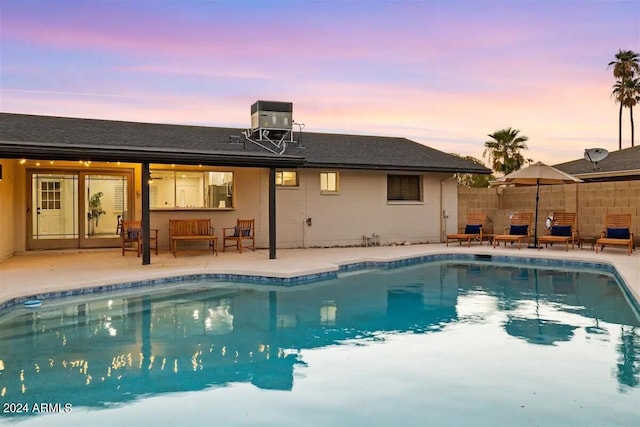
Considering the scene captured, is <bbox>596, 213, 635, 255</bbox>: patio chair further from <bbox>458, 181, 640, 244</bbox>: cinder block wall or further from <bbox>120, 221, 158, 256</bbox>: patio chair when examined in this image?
<bbox>120, 221, 158, 256</bbox>: patio chair

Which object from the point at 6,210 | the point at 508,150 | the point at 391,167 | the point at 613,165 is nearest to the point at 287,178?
the point at 391,167

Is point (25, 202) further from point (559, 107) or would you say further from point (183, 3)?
point (559, 107)

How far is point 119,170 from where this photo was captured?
44.3ft

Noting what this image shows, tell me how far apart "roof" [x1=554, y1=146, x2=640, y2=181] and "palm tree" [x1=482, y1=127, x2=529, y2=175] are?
27.0 feet

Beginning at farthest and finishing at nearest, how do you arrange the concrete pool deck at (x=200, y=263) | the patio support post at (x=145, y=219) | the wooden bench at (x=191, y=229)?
1. the wooden bench at (x=191, y=229)
2. the patio support post at (x=145, y=219)
3. the concrete pool deck at (x=200, y=263)

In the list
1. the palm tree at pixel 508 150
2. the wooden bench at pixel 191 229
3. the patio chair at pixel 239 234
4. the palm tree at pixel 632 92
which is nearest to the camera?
the wooden bench at pixel 191 229

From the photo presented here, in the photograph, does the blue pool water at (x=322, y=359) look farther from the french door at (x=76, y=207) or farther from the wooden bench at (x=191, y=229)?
the french door at (x=76, y=207)

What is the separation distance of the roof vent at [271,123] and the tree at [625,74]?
97.8 feet

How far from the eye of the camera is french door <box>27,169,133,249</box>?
1280cm

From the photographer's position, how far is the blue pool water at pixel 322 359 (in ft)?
13.1

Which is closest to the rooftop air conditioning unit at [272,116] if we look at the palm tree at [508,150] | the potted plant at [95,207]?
the potted plant at [95,207]

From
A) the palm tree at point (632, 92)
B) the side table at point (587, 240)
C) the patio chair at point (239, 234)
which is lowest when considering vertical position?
the side table at point (587, 240)

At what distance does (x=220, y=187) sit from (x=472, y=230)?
760cm

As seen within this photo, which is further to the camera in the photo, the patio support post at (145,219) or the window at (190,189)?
the window at (190,189)
